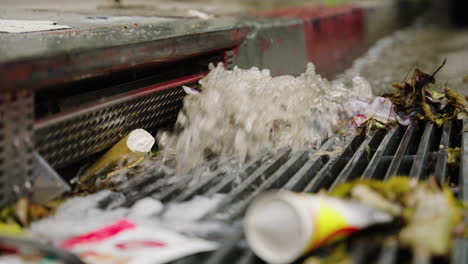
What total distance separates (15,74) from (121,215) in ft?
1.64

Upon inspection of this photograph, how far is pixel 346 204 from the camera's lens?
46.7 inches

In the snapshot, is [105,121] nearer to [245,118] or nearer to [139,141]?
[139,141]

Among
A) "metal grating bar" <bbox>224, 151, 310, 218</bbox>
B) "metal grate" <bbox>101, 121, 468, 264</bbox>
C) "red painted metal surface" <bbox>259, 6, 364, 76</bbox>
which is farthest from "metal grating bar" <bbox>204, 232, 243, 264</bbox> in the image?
"red painted metal surface" <bbox>259, 6, 364, 76</bbox>

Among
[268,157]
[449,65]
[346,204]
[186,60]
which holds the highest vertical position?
[186,60]

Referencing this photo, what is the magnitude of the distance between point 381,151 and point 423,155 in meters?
0.17

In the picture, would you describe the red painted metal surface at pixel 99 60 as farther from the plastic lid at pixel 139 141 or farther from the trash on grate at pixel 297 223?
the trash on grate at pixel 297 223

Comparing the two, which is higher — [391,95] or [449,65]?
[391,95]

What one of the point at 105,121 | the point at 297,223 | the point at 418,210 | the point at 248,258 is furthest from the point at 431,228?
the point at 105,121

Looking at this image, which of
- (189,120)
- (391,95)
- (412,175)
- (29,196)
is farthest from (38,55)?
(391,95)

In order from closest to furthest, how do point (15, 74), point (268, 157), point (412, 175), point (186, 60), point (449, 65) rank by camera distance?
point (15, 74), point (412, 175), point (268, 157), point (186, 60), point (449, 65)

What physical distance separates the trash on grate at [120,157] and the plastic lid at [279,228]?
0.93 m

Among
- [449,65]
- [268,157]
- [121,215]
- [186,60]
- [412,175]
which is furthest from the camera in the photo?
[449,65]

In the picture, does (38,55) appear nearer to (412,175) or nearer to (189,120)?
(189,120)

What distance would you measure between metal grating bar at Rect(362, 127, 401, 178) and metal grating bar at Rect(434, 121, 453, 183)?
0.20m
